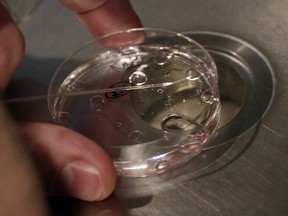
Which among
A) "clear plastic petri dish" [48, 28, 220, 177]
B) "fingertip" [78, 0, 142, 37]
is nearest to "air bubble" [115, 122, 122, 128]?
"clear plastic petri dish" [48, 28, 220, 177]

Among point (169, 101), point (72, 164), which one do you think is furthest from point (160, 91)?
point (72, 164)

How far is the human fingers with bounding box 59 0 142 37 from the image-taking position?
0.52 m

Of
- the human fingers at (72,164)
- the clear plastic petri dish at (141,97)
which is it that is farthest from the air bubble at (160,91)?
the human fingers at (72,164)

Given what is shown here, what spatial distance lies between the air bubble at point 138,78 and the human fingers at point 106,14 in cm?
6

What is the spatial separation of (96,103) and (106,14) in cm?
11

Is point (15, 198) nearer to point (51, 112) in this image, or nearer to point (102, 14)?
point (51, 112)

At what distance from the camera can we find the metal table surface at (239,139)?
1.25 ft

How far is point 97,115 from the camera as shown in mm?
455

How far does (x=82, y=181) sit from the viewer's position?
38 centimetres

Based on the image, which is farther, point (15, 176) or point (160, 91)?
point (160, 91)

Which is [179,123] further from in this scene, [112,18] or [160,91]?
[112,18]

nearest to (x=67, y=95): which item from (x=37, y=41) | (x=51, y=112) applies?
(x=51, y=112)

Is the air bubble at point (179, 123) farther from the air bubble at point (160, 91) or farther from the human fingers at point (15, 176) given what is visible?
the human fingers at point (15, 176)

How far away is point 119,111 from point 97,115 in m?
0.02
